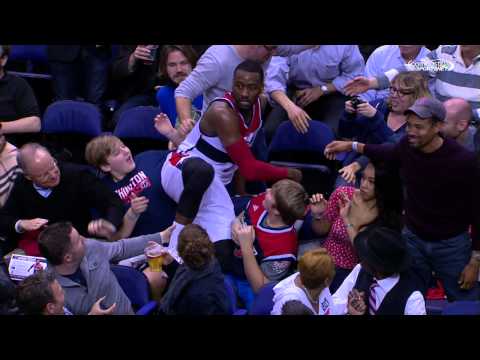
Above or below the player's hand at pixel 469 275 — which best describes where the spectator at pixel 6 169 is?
above

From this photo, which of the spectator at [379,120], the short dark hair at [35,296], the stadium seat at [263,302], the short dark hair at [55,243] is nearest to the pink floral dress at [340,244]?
the spectator at [379,120]

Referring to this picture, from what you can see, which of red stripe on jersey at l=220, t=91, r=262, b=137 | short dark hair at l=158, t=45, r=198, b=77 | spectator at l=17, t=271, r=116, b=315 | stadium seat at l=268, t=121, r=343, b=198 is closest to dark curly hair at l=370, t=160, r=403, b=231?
stadium seat at l=268, t=121, r=343, b=198

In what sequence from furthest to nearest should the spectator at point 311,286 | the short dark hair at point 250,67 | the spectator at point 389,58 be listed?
the spectator at point 389,58
the short dark hair at point 250,67
the spectator at point 311,286

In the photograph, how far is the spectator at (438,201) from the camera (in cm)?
344

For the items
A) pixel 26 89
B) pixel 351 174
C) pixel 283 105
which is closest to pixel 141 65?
pixel 26 89

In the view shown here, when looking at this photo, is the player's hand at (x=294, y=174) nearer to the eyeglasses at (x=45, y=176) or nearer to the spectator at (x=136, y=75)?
the eyeglasses at (x=45, y=176)

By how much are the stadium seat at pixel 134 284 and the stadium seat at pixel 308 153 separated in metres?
1.11

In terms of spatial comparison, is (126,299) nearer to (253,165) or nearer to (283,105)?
(253,165)

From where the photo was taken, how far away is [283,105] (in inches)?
171

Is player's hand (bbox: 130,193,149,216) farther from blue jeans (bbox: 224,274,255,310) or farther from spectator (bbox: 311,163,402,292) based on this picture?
spectator (bbox: 311,163,402,292)

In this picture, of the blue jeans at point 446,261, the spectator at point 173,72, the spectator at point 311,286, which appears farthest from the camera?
the spectator at point 173,72

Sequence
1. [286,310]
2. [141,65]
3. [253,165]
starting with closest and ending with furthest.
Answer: [286,310] < [253,165] < [141,65]
